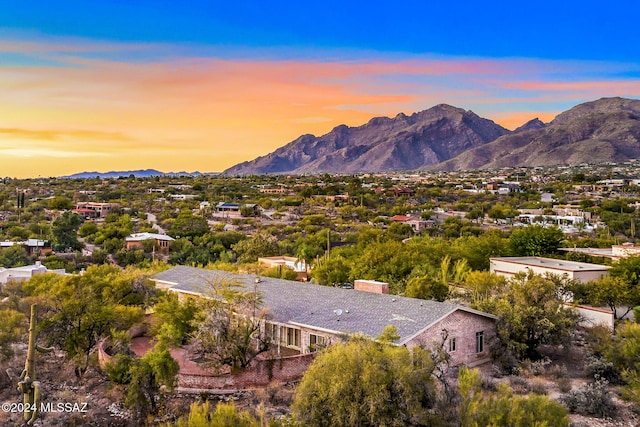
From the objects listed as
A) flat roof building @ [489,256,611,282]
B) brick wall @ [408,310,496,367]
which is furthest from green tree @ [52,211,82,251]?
brick wall @ [408,310,496,367]

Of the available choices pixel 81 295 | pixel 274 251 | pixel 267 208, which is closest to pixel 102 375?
pixel 81 295

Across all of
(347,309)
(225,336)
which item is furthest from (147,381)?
(347,309)

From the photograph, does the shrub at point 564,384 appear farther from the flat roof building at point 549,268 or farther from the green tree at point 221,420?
the green tree at point 221,420

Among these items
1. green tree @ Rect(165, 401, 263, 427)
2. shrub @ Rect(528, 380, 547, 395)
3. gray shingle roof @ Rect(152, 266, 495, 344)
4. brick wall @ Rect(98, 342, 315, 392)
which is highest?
gray shingle roof @ Rect(152, 266, 495, 344)

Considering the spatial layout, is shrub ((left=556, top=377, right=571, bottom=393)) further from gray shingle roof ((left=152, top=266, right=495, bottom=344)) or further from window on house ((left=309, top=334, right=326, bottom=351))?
window on house ((left=309, top=334, right=326, bottom=351))

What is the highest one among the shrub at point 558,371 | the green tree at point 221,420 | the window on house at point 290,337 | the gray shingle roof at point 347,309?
the gray shingle roof at point 347,309

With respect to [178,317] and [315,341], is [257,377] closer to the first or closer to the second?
[315,341]

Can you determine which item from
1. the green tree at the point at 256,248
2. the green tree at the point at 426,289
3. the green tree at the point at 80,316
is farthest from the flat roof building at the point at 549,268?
the green tree at the point at 80,316
